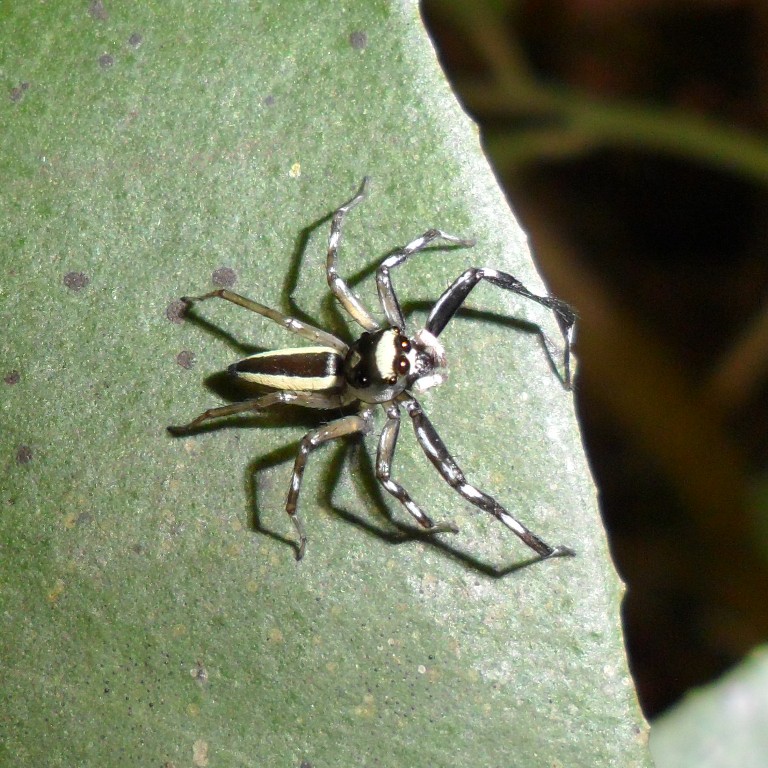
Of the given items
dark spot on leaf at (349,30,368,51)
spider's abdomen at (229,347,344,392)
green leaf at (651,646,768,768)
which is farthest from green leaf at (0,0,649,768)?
green leaf at (651,646,768,768)

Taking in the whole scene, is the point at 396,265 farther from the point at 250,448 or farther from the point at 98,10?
the point at 98,10

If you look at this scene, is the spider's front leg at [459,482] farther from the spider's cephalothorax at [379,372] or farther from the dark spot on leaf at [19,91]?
the dark spot on leaf at [19,91]

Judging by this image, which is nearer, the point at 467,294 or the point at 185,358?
the point at 467,294

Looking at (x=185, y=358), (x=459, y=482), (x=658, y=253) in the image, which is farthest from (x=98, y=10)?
(x=658, y=253)

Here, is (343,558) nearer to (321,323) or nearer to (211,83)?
(321,323)

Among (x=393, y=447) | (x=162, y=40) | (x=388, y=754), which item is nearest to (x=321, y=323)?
(x=393, y=447)

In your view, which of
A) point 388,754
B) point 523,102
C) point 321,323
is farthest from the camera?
point 523,102
